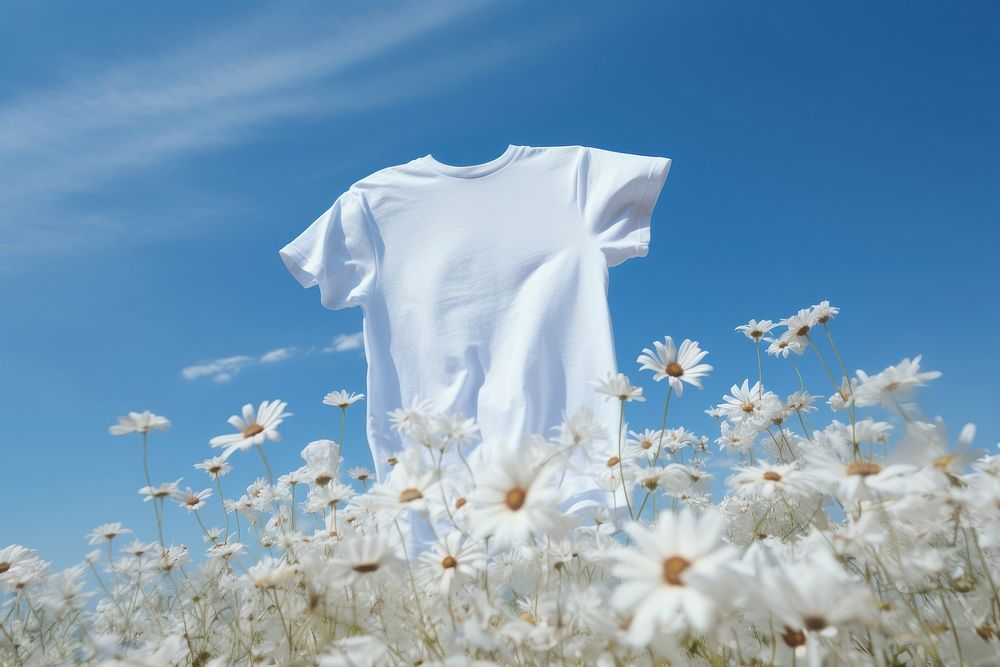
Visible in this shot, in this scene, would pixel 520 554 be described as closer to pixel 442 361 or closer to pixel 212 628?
pixel 212 628

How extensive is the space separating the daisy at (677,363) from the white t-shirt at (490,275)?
3.33 ft

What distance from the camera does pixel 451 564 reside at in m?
1.22

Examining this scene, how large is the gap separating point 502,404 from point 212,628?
1528 millimetres

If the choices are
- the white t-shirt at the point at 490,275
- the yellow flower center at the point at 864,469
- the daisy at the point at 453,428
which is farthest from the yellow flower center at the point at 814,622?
the white t-shirt at the point at 490,275

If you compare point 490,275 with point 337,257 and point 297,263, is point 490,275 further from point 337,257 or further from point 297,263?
point 297,263

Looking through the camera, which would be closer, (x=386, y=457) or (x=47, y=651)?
(x=47, y=651)

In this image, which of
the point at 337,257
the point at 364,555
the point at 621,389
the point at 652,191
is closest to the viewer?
the point at 364,555

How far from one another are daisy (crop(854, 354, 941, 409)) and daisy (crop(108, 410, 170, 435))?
61.9 inches

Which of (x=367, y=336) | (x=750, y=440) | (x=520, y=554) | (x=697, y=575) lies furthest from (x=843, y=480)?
(x=367, y=336)

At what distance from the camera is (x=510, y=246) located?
3.43 metres

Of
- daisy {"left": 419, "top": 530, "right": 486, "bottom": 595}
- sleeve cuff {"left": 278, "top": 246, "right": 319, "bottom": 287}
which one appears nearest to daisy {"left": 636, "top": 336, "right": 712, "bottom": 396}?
daisy {"left": 419, "top": 530, "right": 486, "bottom": 595}

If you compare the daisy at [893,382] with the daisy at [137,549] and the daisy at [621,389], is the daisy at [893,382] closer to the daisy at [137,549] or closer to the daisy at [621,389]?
the daisy at [621,389]

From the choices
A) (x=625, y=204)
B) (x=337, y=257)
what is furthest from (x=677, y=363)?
(x=337, y=257)

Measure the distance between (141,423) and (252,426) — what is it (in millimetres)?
375
